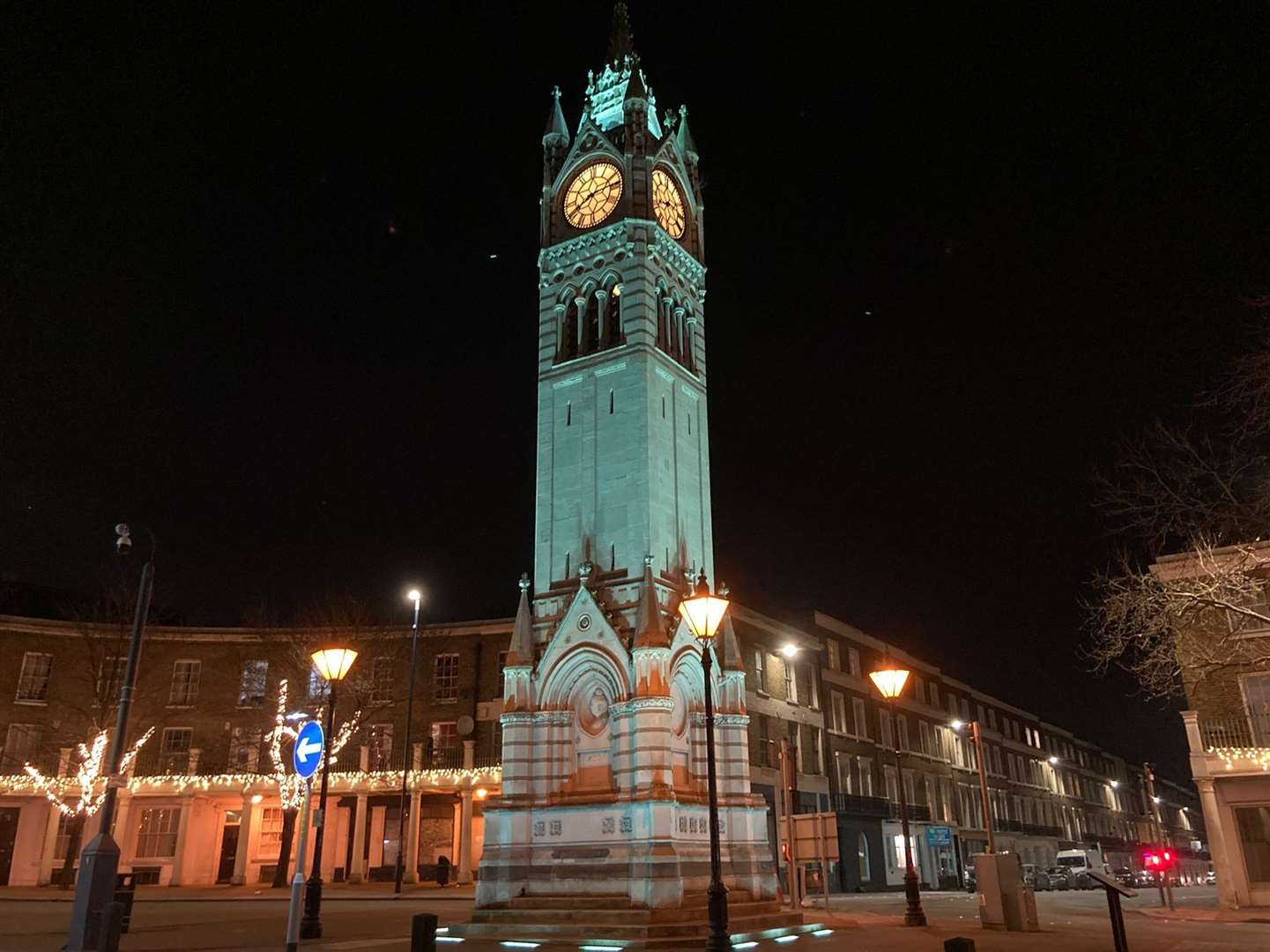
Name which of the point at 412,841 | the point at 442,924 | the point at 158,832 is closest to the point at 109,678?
the point at 158,832

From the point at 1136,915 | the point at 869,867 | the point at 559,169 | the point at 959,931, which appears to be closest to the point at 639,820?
the point at 959,931

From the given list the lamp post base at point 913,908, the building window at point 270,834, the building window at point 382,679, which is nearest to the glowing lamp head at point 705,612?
the lamp post base at point 913,908

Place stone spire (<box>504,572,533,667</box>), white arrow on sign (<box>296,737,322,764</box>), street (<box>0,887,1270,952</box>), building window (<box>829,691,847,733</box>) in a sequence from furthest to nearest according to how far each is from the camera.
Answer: building window (<box>829,691,847,733</box>) → stone spire (<box>504,572,533,667</box>) → street (<box>0,887,1270,952</box>) → white arrow on sign (<box>296,737,322,764</box>)

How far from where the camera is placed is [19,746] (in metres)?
45.8

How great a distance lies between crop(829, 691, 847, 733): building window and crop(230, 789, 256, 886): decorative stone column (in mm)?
29572

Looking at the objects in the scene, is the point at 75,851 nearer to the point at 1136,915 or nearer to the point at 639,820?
the point at 639,820

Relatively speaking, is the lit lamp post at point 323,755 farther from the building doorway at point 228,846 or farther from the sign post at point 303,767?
the building doorway at point 228,846

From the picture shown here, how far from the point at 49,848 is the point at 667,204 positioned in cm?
3915

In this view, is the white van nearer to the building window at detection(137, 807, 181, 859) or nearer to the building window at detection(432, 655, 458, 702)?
the building window at detection(432, 655, 458, 702)

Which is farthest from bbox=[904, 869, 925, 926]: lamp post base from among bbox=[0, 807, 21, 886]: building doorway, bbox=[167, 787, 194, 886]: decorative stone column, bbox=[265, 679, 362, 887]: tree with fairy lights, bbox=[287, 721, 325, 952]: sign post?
bbox=[0, 807, 21, 886]: building doorway

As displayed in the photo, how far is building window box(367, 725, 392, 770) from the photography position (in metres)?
46.4

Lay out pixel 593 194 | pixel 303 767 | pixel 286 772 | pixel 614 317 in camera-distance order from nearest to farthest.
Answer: pixel 303 767
pixel 614 317
pixel 593 194
pixel 286 772

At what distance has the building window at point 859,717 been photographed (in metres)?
58.1

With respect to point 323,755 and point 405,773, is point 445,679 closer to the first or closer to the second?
point 405,773
